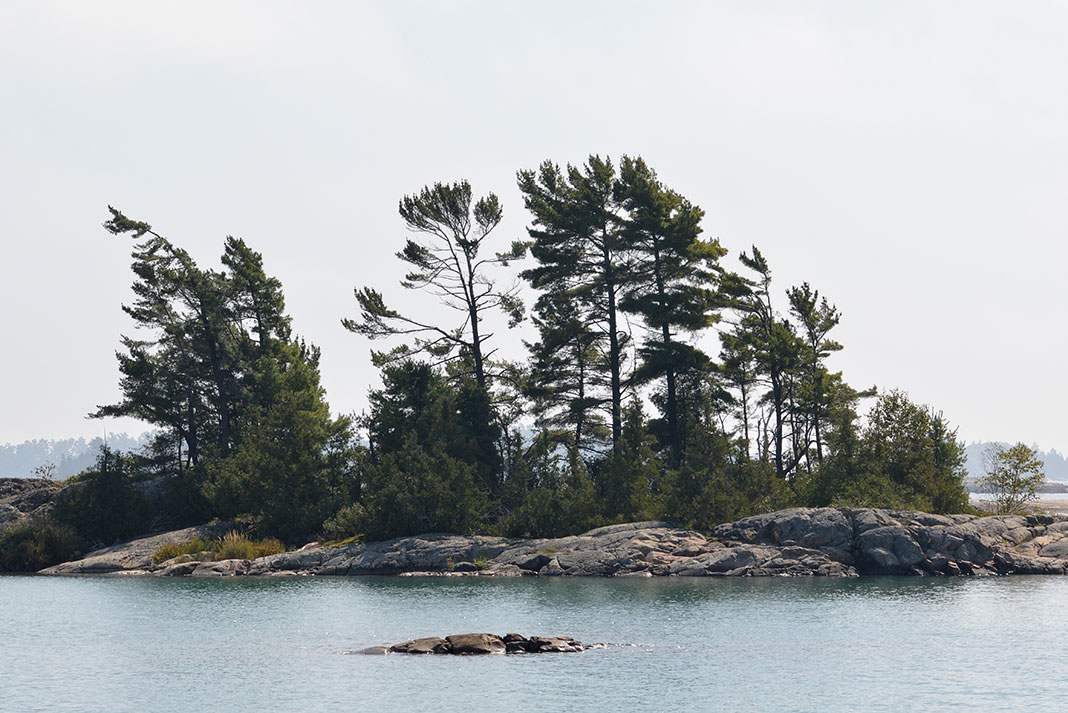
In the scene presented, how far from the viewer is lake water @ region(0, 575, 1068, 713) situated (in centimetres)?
3256

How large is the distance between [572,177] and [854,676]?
54.1 metres

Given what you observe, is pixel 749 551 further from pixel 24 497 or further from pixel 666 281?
pixel 24 497

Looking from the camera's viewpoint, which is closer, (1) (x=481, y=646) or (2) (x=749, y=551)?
(1) (x=481, y=646)

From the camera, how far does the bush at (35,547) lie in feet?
265

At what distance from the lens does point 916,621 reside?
46.8m

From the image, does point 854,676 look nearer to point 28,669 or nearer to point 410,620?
point 410,620

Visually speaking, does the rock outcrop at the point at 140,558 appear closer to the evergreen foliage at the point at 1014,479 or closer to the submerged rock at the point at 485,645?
the submerged rock at the point at 485,645

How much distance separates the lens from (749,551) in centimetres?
6475

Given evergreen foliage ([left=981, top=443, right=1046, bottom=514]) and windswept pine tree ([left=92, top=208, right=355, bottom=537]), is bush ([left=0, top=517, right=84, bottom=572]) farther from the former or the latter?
evergreen foliage ([left=981, top=443, right=1046, bottom=514])

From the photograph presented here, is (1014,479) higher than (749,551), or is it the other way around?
(1014,479)

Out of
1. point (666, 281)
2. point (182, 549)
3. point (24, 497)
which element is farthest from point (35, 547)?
point (666, 281)

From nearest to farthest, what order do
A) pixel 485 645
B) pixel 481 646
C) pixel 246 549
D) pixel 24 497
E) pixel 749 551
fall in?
pixel 481 646 → pixel 485 645 → pixel 749 551 → pixel 246 549 → pixel 24 497

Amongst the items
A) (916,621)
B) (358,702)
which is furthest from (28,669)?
(916,621)

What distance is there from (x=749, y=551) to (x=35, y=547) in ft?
164
